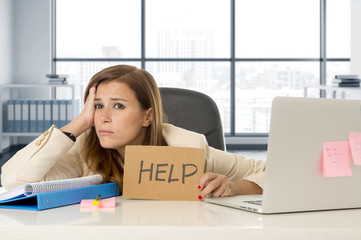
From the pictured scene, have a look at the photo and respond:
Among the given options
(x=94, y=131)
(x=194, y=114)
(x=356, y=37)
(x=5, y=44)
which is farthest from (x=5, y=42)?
(x=94, y=131)

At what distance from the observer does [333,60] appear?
6699mm

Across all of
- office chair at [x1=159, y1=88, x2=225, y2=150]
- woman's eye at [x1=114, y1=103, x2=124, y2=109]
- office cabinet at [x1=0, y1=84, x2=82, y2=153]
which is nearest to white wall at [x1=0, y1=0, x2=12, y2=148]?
office cabinet at [x1=0, y1=84, x2=82, y2=153]

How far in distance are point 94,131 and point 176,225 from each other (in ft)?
2.16

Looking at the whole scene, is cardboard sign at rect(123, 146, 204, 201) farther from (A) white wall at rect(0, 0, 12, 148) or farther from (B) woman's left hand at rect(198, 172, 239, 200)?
(A) white wall at rect(0, 0, 12, 148)

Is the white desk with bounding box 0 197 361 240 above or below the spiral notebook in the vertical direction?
below

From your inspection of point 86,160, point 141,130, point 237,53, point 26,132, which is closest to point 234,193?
point 141,130

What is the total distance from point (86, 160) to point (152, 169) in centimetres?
32

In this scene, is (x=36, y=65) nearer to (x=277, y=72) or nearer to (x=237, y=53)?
(x=237, y=53)

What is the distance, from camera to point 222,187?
1412mm

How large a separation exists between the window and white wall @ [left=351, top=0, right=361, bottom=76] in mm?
1155

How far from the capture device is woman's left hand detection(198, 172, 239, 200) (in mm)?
1366

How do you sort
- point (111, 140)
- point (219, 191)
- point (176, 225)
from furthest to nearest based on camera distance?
point (111, 140), point (219, 191), point (176, 225)

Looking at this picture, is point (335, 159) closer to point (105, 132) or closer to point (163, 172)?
point (163, 172)

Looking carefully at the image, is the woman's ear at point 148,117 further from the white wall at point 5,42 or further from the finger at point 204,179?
the white wall at point 5,42
